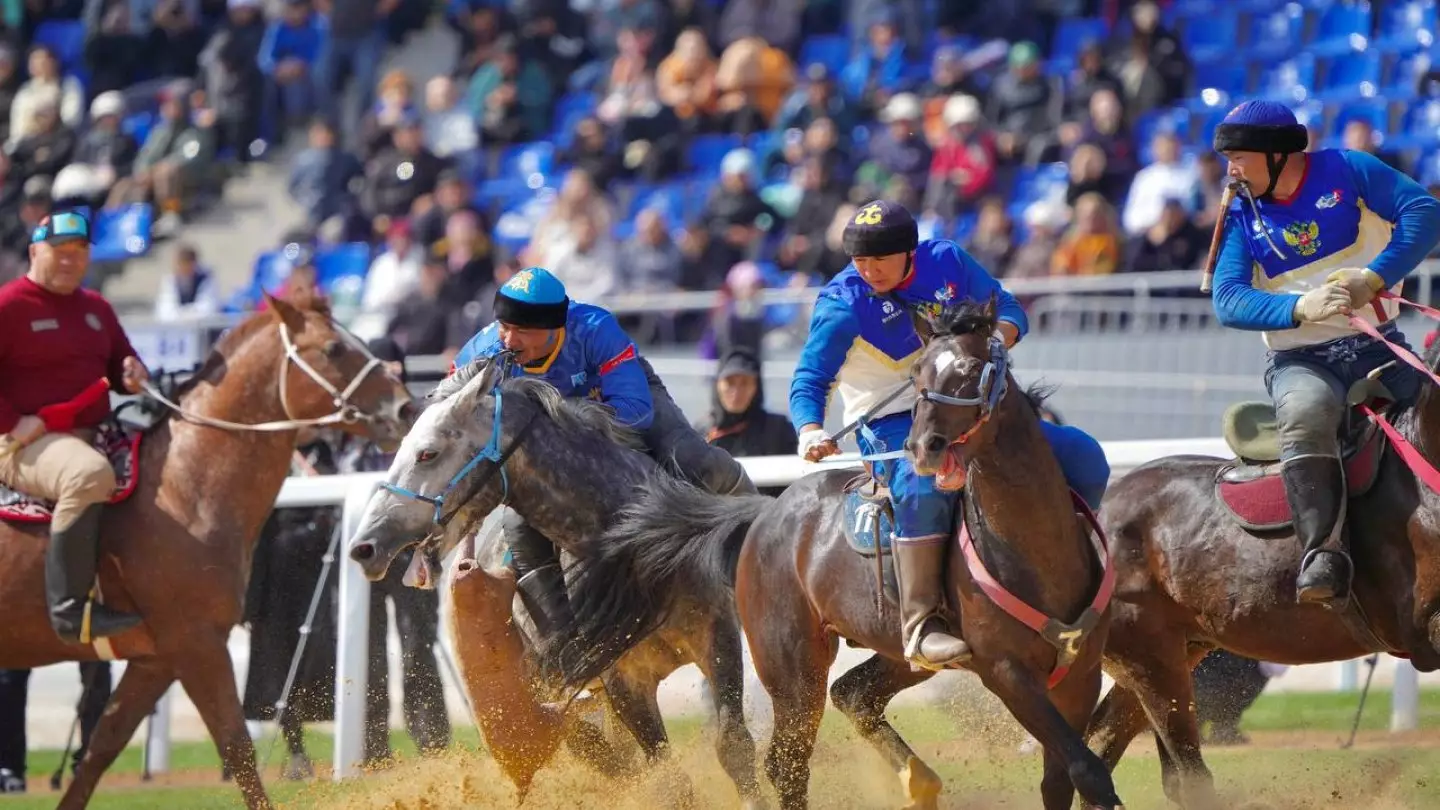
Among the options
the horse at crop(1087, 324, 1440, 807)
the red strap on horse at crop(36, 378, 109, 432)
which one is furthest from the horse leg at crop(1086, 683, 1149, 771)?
the red strap on horse at crop(36, 378, 109, 432)

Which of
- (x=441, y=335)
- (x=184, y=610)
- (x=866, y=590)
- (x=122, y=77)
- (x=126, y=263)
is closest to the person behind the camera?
(x=866, y=590)

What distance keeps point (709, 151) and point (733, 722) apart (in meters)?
11.6

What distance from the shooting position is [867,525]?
22.4ft

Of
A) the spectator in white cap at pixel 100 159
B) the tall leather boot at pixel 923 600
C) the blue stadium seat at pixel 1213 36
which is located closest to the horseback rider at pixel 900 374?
the tall leather boot at pixel 923 600

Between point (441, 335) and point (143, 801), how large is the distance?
6.03 m

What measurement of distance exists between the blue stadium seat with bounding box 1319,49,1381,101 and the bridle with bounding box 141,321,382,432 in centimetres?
861

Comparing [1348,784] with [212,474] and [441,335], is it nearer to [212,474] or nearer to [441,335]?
[212,474]

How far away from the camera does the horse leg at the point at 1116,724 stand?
25.6 ft

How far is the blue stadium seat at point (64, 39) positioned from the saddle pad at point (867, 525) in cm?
1958

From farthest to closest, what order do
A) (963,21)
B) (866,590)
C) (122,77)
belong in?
(122,77), (963,21), (866,590)

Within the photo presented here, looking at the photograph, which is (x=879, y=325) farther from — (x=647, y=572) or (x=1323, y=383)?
(x=1323, y=383)

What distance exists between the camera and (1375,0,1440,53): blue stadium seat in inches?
594

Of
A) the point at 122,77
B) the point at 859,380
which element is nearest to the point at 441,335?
the point at 859,380

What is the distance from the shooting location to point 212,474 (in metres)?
9.20
